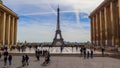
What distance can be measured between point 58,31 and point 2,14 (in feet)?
217

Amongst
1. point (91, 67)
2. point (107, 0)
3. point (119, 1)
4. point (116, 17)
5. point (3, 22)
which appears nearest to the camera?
point (91, 67)

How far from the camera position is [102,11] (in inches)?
2864

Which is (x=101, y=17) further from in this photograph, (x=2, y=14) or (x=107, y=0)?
(x=2, y=14)

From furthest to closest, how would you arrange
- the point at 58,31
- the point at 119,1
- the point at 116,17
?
the point at 58,31 → the point at 116,17 → the point at 119,1

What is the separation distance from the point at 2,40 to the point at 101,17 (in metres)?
32.4

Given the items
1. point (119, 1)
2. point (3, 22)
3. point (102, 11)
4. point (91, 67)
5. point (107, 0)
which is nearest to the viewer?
point (91, 67)

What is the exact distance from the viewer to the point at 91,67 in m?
20.8

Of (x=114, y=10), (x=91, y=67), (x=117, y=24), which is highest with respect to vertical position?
(x=114, y=10)

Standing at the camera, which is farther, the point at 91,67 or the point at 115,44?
the point at 115,44

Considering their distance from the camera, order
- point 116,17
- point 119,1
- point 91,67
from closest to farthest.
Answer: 1. point 91,67
2. point 119,1
3. point 116,17

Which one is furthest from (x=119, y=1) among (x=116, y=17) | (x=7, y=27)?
(x=7, y=27)

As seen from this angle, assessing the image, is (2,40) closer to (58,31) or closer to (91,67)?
(91,67)

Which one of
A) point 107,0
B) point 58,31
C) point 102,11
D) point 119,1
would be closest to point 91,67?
point 119,1

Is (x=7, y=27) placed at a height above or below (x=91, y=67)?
above
